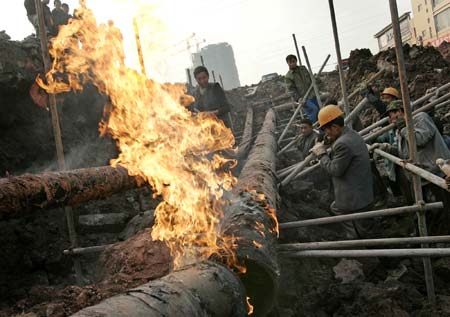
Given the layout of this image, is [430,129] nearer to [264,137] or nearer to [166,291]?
[166,291]

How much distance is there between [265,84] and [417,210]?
20.4m

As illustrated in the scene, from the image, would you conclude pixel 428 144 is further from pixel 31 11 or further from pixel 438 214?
pixel 31 11

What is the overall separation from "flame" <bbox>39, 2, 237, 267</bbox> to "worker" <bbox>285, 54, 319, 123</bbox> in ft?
14.4

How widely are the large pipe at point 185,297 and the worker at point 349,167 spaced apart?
2.40 metres

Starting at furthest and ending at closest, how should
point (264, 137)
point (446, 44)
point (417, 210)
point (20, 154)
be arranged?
1. point (446, 44)
2. point (264, 137)
3. point (20, 154)
4. point (417, 210)

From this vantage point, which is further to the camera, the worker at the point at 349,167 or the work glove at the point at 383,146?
the work glove at the point at 383,146

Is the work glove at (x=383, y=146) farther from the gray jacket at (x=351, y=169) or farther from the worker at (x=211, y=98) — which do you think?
the worker at (x=211, y=98)

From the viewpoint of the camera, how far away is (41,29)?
519 centimetres

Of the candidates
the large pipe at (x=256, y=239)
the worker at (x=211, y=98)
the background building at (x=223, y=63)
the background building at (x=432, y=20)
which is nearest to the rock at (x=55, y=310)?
the large pipe at (x=256, y=239)

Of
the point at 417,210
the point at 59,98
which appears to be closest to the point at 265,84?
the point at 59,98

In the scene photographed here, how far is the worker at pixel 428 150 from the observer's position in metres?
4.59

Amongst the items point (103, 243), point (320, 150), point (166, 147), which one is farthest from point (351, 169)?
point (103, 243)

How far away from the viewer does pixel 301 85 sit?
10.3 metres

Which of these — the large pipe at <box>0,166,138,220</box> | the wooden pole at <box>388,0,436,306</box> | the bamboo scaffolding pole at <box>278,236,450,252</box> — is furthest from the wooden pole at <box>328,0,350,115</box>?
the large pipe at <box>0,166,138,220</box>
